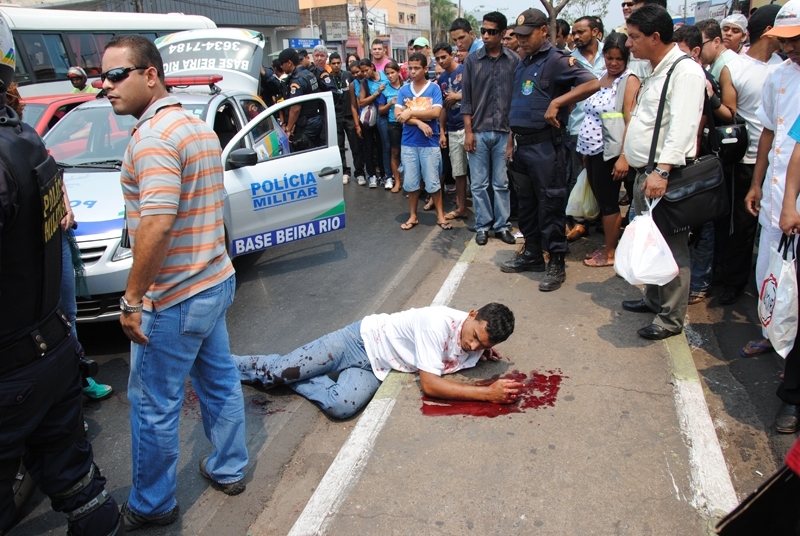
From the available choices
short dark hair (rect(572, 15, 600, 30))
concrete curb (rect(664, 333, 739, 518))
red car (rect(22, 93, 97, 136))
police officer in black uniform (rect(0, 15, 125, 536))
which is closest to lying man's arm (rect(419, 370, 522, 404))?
concrete curb (rect(664, 333, 739, 518))

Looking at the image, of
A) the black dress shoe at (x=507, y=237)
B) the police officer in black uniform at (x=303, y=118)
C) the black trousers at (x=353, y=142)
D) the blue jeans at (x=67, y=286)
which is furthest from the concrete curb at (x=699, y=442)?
the black trousers at (x=353, y=142)

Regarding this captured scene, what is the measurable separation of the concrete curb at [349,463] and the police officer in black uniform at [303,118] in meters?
5.64

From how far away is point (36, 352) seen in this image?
2092 millimetres

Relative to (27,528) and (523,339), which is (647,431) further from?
(27,528)

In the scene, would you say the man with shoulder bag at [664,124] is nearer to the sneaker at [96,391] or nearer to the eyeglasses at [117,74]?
the eyeglasses at [117,74]

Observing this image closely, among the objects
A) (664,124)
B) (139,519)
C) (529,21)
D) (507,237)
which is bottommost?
(139,519)

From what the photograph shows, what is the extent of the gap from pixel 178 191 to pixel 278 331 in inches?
101

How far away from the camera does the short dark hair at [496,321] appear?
3.29 metres

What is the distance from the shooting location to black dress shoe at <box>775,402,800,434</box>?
311cm

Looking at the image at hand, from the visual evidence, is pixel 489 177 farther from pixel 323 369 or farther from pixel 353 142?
pixel 353 142

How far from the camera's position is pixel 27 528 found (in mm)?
2799

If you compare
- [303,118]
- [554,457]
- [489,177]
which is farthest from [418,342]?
[303,118]

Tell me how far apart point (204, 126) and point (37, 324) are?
1.01 m

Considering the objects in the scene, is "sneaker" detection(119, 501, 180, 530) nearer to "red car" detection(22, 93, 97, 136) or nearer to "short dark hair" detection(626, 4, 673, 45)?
"short dark hair" detection(626, 4, 673, 45)
